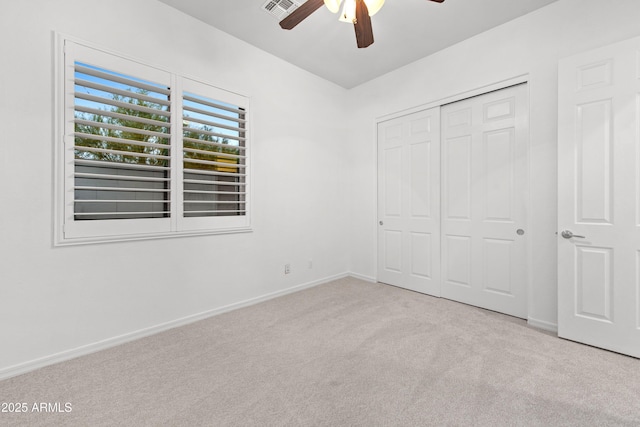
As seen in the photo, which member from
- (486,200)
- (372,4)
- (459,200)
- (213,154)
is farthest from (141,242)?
(486,200)

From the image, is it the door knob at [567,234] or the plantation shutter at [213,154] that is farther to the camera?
the plantation shutter at [213,154]

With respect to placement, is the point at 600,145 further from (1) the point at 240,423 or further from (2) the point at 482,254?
(1) the point at 240,423

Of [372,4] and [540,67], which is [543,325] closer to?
[540,67]

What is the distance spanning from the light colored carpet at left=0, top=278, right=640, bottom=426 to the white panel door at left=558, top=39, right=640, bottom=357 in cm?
27

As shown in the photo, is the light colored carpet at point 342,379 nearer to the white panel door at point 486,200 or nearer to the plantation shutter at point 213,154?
the white panel door at point 486,200

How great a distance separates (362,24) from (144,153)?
6.87ft

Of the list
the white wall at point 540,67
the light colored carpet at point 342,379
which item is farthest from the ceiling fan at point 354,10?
the light colored carpet at point 342,379

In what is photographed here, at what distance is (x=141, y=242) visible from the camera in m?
2.48

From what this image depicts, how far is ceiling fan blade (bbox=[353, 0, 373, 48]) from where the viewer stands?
1.94 m

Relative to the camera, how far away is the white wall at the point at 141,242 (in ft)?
6.34

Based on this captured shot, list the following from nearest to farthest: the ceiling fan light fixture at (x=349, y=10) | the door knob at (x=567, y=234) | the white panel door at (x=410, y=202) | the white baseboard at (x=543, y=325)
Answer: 1. the ceiling fan light fixture at (x=349, y=10)
2. the door knob at (x=567, y=234)
3. the white baseboard at (x=543, y=325)
4. the white panel door at (x=410, y=202)

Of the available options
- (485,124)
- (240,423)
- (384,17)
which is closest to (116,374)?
(240,423)

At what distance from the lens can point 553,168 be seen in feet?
8.39

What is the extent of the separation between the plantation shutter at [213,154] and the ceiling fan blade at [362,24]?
1.59 metres
